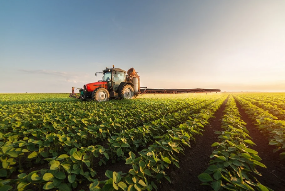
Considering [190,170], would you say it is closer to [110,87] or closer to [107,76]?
[110,87]

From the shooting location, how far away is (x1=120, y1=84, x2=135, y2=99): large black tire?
40.2ft

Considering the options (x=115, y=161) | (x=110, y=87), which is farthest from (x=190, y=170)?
(x=110, y=87)

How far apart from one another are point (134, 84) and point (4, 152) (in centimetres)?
1226

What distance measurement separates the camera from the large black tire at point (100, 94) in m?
10.6

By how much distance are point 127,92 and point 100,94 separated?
9.70ft

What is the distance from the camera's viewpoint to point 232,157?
230 cm

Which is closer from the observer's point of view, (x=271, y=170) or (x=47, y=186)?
(x=47, y=186)

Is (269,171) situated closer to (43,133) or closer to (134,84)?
(43,133)

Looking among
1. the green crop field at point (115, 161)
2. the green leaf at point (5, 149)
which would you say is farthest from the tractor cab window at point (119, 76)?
the green leaf at point (5, 149)

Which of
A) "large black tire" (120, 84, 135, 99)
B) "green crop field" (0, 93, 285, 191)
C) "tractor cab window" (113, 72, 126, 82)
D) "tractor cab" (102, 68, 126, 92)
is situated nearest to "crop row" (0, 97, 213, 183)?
"green crop field" (0, 93, 285, 191)

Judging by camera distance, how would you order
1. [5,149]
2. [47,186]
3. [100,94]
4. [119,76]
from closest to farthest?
[47,186] < [5,149] < [100,94] < [119,76]

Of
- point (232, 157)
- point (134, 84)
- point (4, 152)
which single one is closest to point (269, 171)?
point (232, 157)

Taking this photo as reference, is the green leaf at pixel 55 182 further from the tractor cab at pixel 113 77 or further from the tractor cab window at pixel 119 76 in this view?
the tractor cab window at pixel 119 76

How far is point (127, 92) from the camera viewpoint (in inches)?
519
